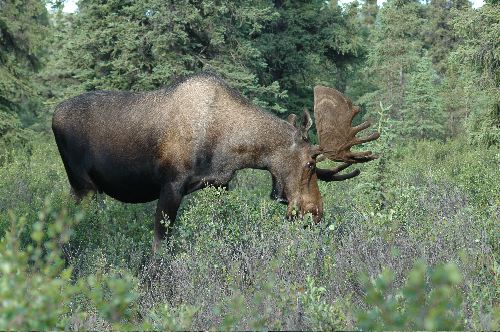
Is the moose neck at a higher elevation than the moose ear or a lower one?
lower

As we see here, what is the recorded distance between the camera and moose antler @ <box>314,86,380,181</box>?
7262mm

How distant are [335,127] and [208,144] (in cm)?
136

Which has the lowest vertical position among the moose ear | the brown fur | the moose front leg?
the moose front leg

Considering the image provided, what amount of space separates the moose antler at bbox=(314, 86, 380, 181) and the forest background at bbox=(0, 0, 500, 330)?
0.59 m

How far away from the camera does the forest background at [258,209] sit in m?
3.35

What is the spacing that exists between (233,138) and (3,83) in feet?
33.5

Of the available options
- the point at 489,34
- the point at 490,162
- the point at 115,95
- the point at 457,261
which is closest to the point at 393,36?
the point at 489,34

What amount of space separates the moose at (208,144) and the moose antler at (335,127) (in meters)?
0.01

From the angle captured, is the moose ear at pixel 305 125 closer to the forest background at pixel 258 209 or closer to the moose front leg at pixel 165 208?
the forest background at pixel 258 209

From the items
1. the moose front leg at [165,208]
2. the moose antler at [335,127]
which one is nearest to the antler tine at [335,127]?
the moose antler at [335,127]

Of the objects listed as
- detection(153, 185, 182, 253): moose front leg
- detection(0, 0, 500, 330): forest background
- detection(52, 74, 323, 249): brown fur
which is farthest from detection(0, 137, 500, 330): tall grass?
detection(52, 74, 323, 249): brown fur

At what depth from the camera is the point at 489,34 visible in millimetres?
15547

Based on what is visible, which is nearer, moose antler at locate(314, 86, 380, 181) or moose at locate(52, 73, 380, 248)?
moose at locate(52, 73, 380, 248)

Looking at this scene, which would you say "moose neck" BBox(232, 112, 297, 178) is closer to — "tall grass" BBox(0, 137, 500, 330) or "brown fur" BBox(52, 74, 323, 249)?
"brown fur" BBox(52, 74, 323, 249)
